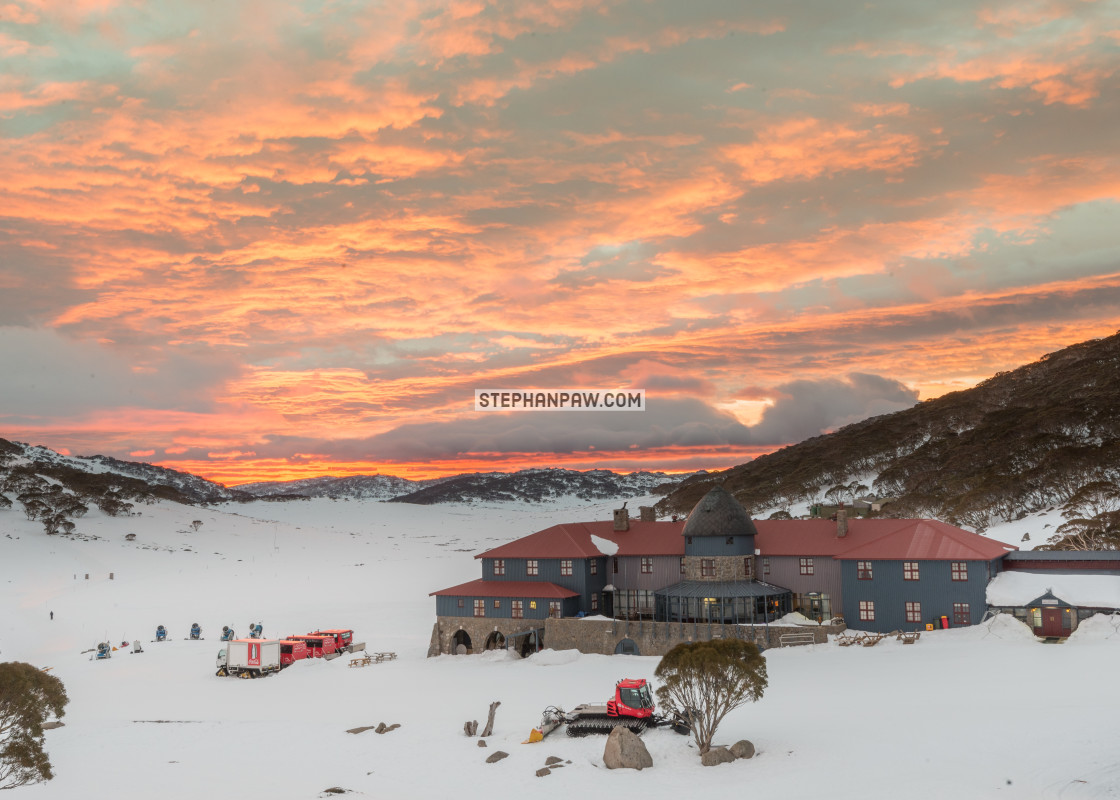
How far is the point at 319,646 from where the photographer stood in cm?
5453

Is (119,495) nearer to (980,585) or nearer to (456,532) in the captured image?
(456,532)

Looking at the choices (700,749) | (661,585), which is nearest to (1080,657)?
(700,749)

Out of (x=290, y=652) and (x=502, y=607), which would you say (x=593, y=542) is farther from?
(x=290, y=652)

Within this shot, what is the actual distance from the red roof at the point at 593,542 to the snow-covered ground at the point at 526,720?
8.61m

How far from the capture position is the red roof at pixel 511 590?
5681cm

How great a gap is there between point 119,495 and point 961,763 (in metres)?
145

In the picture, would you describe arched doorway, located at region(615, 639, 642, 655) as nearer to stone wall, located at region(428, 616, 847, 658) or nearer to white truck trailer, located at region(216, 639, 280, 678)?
stone wall, located at region(428, 616, 847, 658)

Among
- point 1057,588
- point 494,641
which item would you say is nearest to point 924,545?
point 1057,588

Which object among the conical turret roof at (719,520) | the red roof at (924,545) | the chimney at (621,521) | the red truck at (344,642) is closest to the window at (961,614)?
the red roof at (924,545)

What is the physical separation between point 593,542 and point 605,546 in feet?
3.05

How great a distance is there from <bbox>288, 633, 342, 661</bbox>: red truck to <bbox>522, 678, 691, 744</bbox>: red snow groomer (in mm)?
25426

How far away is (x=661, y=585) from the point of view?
191 ft

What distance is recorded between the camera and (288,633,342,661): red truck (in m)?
54.1

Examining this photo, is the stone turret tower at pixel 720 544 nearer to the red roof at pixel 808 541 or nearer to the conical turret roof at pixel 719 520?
the conical turret roof at pixel 719 520
